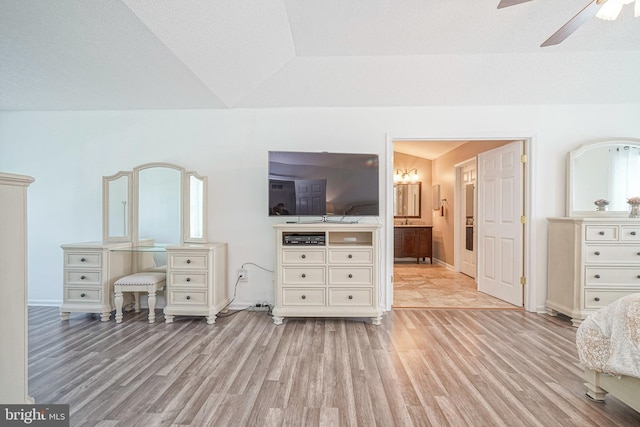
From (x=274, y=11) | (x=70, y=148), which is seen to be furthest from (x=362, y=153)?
(x=70, y=148)

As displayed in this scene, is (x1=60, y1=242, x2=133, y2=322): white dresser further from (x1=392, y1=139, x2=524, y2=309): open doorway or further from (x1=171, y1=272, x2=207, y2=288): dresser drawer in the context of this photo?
(x1=392, y1=139, x2=524, y2=309): open doorway

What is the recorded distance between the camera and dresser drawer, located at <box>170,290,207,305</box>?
3.01m

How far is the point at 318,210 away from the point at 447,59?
1.95 m

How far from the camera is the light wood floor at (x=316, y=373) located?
63.7 inches

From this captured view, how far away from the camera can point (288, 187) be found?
10.2 ft

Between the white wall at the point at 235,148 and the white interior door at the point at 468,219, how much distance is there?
1.75 m

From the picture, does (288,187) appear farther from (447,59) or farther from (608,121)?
(608,121)

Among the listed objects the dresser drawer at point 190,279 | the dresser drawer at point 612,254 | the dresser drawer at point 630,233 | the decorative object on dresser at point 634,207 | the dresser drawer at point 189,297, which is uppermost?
the decorative object on dresser at point 634,207

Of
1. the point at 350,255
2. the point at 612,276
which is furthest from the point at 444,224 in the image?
the point at 350,255

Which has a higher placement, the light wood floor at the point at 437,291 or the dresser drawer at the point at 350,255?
the dresser drawer at the point at 350,255

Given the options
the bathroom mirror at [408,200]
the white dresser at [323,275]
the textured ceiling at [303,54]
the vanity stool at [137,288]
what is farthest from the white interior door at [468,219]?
the vanity stool at [137,288]

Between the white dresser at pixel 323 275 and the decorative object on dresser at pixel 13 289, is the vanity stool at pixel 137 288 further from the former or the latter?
the decorative object on dresser at pixel 13 289

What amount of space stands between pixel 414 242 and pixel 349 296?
397cm

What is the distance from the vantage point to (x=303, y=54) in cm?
286
